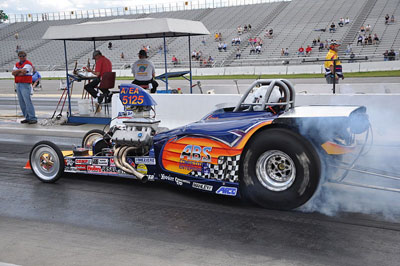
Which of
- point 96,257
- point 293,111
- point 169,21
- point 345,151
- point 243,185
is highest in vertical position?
point 169,21

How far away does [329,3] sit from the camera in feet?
159

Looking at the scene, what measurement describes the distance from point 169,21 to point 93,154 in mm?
6039

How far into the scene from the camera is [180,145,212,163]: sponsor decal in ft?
16.4

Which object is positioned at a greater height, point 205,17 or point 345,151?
point 205,17

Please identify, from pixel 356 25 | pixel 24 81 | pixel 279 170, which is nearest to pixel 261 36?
pixel 356 25

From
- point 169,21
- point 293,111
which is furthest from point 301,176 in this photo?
point 169,21

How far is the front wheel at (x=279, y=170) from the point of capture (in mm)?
4496

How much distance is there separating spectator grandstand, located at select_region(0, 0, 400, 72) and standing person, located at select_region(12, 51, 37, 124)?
2350cm

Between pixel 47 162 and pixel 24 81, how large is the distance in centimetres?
660

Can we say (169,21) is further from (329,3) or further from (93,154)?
(329,3)

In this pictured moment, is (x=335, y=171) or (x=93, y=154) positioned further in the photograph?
(x=93, y=154)

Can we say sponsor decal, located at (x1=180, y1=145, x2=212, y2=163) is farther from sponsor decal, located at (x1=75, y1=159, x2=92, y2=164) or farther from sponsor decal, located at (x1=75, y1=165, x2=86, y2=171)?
sponsor decal, located at (x1=75, y1=165, x2=86, y2=171)

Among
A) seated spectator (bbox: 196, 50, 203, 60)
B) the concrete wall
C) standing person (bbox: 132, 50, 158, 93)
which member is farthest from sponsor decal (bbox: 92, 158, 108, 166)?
seated spectator (bbox: 196, 50, 203, 60)

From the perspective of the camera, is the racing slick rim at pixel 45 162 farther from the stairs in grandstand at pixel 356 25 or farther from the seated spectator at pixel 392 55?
the stairs in grandstand at pixel 356 25
